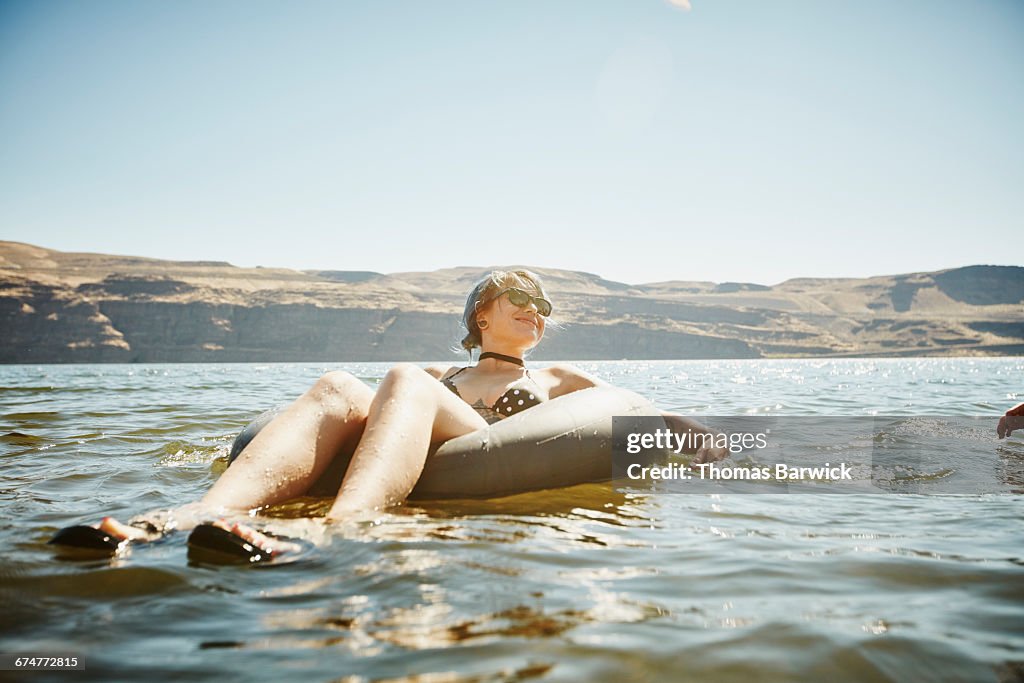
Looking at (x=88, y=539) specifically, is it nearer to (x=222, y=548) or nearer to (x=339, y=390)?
(x=222, y=548)

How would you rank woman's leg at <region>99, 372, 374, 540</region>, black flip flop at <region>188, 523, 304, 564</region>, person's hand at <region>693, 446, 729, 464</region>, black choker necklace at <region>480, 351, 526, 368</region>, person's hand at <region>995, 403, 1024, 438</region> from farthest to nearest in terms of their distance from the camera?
1. black choker necklace at <region>480, 351, 526, 368</region>
2. person's hand at <region>995, 403, 1024, 438</region>
3. person's hand at <region>693, 446, 729, 464</region>
4. woman's leg at <region>99, 372, 374, 540</region>
5. black flip flop at <region>188, 523, 304, 564</region>

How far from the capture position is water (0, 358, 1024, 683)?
5.54 feet

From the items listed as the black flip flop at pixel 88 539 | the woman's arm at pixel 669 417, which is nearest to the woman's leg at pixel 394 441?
the black flip flop at pixel 88 539

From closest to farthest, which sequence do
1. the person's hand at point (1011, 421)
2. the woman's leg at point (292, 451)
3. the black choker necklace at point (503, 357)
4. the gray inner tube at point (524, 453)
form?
the woman's leg at point (292, 451) < the gray inner tube at point (524, 453) < the person's hand at point (1011, 421) < the black choker necklace at point (503, 357)

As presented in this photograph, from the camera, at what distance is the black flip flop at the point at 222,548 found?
2339 millimetres

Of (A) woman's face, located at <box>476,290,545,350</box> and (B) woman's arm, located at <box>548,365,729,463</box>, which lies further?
(A) woman's face, located at <box>476,290,545,350</box>

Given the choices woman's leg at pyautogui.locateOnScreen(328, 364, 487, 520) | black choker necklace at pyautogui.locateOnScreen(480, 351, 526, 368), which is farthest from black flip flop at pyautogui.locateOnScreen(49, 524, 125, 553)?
black choker necklace at pyautogui.locateOnScreen(480, 351, 526, 368)

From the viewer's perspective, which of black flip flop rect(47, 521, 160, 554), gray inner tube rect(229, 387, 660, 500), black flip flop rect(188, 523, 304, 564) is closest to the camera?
black flip flop rect(188, 523, 304, 564)

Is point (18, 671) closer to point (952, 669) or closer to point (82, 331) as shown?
point (952, 669)

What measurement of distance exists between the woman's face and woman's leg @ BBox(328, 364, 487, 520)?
1.00 m

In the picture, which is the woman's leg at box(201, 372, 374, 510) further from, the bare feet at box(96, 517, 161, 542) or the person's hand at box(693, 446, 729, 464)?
the person's hand at box(693, 446, 729, 464)

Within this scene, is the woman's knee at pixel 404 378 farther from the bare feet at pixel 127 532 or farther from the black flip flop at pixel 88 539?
the black flip flop at pixel 88 539

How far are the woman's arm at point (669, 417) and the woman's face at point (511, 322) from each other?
469 mm

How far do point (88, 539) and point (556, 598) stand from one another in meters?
1.75
